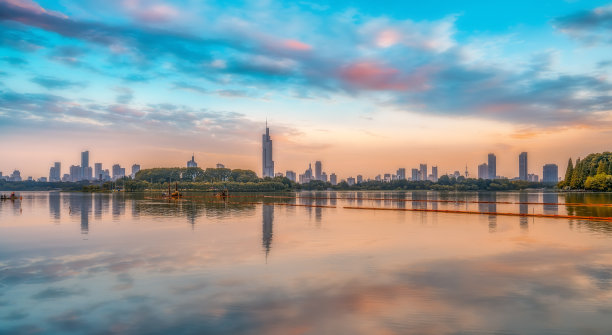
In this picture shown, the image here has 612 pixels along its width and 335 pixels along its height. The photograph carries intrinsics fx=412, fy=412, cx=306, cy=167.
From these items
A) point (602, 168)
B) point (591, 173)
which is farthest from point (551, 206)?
point (591, 173)

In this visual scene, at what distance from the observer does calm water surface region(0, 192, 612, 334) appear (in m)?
13.2

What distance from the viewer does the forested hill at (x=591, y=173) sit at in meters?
135

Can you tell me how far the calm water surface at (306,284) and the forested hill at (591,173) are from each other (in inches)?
4945

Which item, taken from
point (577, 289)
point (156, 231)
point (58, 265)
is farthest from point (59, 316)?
point (156, 231)

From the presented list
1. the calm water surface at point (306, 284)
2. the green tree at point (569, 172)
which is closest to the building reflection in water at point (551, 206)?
the calm water surface at point (306, 284)

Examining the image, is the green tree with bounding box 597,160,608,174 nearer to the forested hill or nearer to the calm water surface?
the forested hill

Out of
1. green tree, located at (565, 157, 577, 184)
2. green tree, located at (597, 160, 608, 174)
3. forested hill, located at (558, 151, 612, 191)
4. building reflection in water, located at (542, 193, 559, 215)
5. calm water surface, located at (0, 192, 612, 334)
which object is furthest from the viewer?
green tree, located at (565, 157, 577, 184)

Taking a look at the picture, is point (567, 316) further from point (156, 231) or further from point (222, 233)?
point (156, 231)

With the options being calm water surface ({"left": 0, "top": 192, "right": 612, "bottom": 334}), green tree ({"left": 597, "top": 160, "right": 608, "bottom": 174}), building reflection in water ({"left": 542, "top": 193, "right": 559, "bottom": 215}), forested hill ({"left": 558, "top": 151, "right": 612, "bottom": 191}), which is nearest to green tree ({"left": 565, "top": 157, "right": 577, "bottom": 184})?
forested hill ({"left": 558, "top": 151, "right": 612, "bottom": 191})

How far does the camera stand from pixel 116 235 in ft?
111

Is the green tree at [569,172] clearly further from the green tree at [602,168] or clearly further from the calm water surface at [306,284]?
the calm water surface at [306,284]

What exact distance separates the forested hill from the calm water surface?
412ft

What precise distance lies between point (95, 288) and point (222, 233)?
1760 cm

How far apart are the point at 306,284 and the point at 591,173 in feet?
550
